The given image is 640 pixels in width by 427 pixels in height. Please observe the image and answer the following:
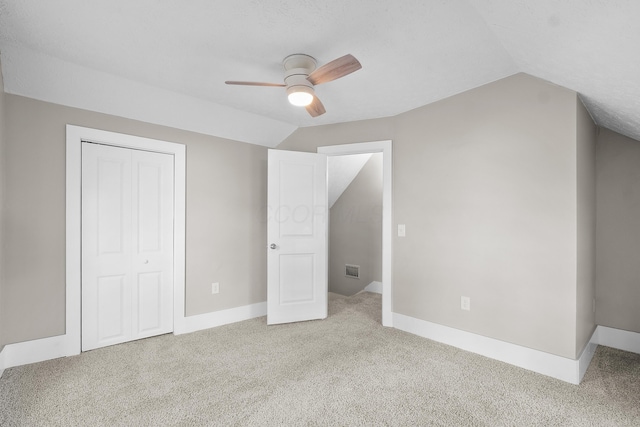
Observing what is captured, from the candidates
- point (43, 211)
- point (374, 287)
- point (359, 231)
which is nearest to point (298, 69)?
point (43, 211)

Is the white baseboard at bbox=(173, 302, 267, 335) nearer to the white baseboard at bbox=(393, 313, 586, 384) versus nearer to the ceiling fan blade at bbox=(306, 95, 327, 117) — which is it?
the white baseboard at bbox=(393, 313, 586, 384)

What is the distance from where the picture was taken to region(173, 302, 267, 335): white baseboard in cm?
314

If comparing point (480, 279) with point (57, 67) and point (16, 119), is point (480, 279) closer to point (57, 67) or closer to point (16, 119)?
point (57, 67)

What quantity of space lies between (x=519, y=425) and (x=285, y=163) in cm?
293

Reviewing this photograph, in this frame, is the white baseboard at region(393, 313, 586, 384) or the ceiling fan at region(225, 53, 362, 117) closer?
the ceiling fan at region(225, 53, 362, 117)

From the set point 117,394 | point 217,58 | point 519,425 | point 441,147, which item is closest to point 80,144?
point 217,58

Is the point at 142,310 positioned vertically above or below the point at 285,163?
below

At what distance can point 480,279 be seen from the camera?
2.66 metres

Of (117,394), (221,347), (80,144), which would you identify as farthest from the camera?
(221,347)

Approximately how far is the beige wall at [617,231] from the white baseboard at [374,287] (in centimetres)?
254

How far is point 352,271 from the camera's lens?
5168mm

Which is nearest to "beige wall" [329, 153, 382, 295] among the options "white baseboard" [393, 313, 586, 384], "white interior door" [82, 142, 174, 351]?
"white baseboard" [393, 313, 586, 384]

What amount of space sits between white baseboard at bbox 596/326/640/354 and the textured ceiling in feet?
5.76

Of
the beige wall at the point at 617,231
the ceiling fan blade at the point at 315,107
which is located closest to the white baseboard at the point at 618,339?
the beige wall at the point at 617,231
